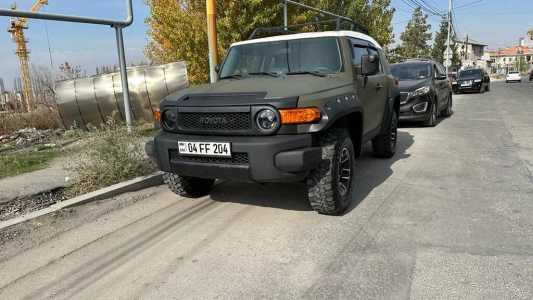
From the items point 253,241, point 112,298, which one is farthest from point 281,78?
point 112,298

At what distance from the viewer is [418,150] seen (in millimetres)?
7082

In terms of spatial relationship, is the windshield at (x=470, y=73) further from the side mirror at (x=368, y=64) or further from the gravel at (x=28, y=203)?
the gravel at (x=28, y=203)

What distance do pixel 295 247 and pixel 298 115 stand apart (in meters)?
1.08

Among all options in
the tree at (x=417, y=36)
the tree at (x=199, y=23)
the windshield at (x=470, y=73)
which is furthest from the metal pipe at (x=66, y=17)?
the tree at (x=417, y=36)

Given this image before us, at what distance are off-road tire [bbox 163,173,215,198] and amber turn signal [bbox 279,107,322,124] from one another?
1.60 meters

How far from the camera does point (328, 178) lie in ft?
11.9

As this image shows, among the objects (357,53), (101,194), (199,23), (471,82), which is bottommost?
(101,194)

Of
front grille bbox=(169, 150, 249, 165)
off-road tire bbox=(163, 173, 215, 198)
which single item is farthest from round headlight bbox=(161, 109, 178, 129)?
off-road tire bbox=(163, 173, 215, 198)

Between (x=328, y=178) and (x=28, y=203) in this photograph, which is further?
(x=28, y=203)

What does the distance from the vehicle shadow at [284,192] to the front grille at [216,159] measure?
0.91 meters

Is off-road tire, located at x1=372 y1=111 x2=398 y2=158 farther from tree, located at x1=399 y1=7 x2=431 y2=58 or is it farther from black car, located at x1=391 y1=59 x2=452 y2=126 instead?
tree, located at x1=399 y1=7 x2=431 y2=58

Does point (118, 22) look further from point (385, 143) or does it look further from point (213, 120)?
point (385, 143)

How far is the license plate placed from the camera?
11.6 ft

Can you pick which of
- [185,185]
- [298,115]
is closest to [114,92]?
[185,185]
